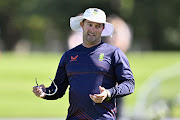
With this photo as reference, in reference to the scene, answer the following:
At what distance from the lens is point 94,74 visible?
4914 millimetres

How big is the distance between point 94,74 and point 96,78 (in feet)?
0.15

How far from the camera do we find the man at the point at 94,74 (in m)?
4.89

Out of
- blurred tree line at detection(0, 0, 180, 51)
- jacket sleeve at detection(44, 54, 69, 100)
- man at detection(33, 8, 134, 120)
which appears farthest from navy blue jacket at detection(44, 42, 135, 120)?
blurred tree line at detection(0, 0, 180, 51)

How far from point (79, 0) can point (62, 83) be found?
160ft

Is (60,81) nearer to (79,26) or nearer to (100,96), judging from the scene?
(79,26)

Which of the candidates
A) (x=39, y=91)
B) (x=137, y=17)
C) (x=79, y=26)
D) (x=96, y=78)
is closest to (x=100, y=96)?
(x=96, y=78)

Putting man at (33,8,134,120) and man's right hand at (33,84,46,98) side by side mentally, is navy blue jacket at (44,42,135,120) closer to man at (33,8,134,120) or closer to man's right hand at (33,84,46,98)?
man at (33,8,134,120)

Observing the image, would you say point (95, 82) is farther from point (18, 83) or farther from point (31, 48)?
point (31, 48)

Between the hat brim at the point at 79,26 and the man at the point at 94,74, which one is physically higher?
the hat brim at the point at 79,26

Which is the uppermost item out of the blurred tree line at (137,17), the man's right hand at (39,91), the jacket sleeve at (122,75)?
the blurred tree line at (137,17)

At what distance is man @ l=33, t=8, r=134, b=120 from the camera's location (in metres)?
4.89

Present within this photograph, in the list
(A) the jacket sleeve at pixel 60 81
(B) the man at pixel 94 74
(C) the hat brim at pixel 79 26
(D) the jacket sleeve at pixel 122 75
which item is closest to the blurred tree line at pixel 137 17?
(C) the hat brim at pixel 79 26

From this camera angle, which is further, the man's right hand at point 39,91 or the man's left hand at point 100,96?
the man's right hand at point 39,91

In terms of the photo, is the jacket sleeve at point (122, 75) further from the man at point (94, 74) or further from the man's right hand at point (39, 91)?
→ the man's right hand at point (39, 91)
